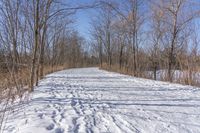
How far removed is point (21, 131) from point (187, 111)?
11.8ft

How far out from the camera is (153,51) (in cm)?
2614

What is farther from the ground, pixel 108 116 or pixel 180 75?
pixel 180 75

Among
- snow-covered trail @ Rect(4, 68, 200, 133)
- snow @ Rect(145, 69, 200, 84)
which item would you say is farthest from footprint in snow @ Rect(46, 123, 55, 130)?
snow @ Rect(145, 69, 200, 84)

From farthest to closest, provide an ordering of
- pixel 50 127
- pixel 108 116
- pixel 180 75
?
pixel 180 75, pixel 108 116, pixel 50 127

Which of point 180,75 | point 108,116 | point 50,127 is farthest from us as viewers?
point 180,75

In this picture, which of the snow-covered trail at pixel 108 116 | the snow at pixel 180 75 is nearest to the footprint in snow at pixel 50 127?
the snow-covered trail at pixel 108 116

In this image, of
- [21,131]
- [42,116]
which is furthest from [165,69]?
[21,131]

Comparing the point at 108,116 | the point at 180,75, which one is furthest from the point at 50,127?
the point at 180,75

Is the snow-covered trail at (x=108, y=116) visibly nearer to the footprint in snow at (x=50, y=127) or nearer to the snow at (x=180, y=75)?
the footprint in snow at (x=50, y=127)

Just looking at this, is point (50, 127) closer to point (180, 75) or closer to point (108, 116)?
point (108, 116)

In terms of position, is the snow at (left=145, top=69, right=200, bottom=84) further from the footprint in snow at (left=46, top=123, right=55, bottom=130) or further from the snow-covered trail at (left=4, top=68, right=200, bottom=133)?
the footprint in snow at (left=46, top=123, right=55, bottom=130)

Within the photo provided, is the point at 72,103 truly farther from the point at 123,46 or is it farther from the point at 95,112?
the point at 123,46

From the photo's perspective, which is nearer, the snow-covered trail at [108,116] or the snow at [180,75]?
the snow-covered trail at [108,116]

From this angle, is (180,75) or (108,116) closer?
(108,116)
